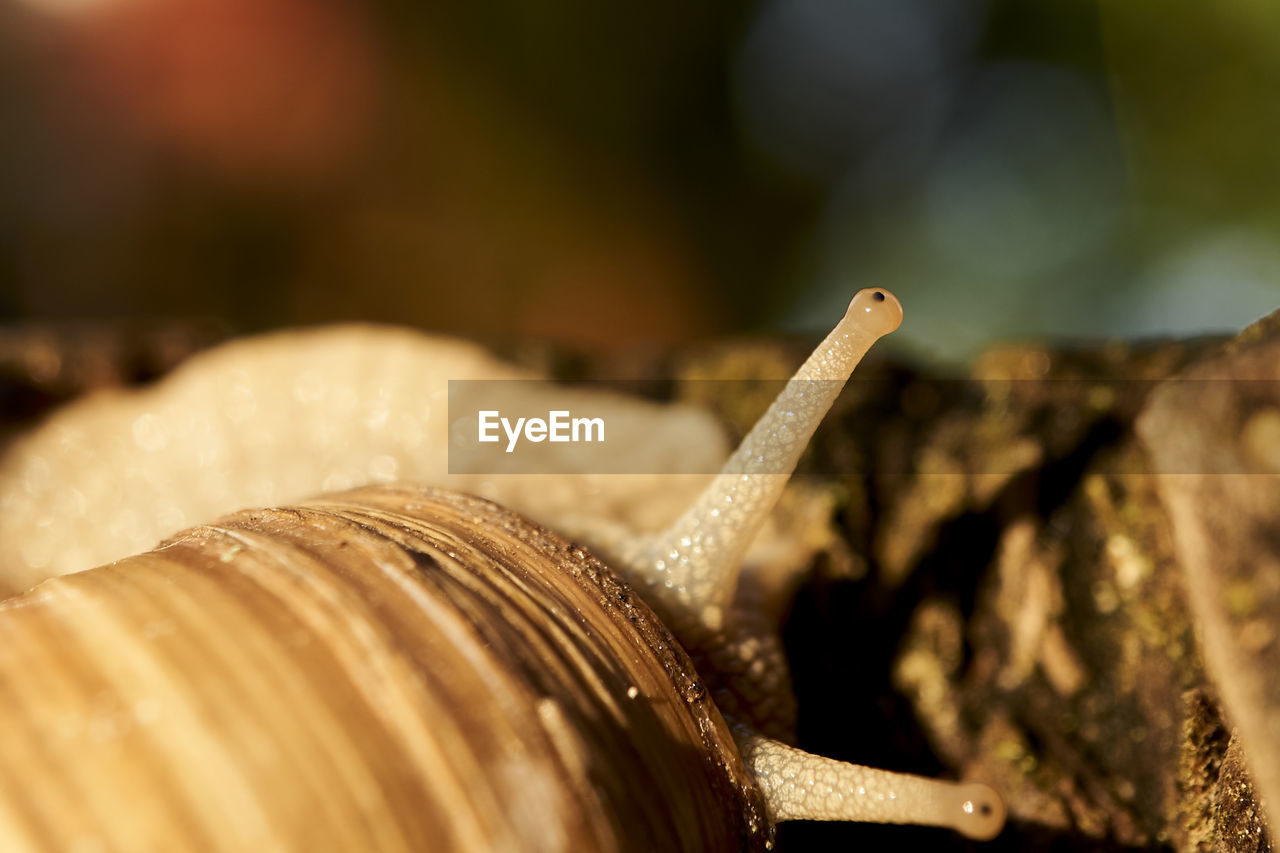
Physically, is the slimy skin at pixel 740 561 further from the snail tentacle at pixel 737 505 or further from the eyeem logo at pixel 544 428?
the eyeem logo at pixel 544 428

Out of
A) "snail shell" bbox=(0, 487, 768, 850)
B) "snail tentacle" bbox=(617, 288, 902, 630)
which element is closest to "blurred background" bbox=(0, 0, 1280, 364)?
"snail tentacle" bbox=(617, 288, 902, 630)

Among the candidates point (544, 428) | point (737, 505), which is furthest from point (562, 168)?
point (737, 505)

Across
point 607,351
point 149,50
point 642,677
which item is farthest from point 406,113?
point 642,677

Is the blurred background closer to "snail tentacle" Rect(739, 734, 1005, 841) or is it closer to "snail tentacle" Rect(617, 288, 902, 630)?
"snail tentacle" Rect(617, 288, 902, 630)

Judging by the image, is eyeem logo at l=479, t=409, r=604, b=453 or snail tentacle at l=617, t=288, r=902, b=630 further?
eyeem logo at l=479, t=409, r=604, b=453

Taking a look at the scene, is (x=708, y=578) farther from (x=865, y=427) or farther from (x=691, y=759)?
(x=865, y=427)
